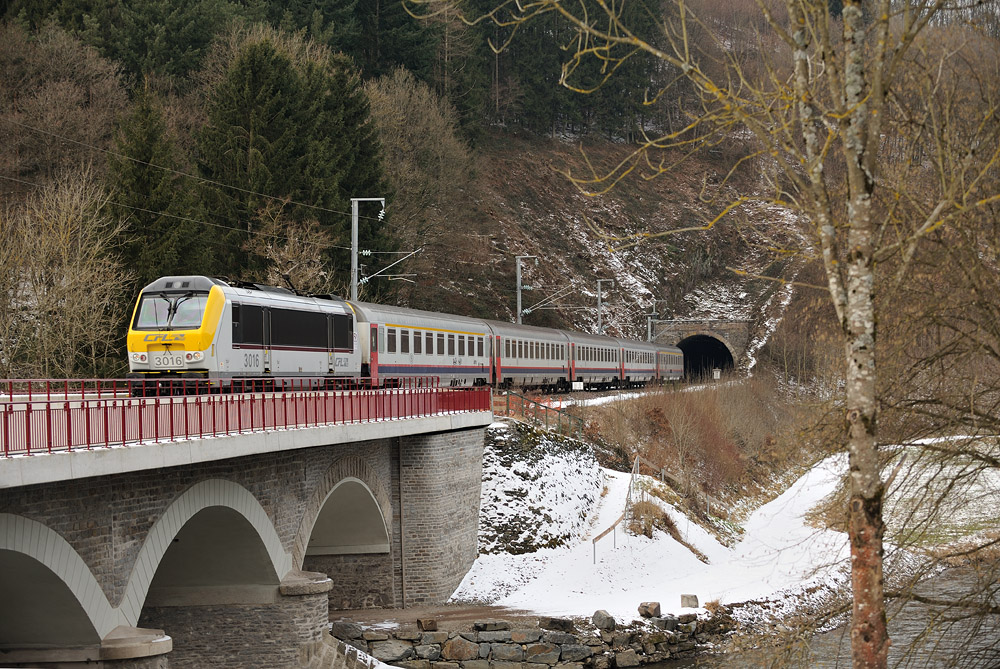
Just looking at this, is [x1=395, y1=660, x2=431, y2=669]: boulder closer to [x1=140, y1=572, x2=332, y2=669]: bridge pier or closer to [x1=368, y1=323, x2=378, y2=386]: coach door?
[x1=140, y1=572, x2=332, y2=669]: bridge pier

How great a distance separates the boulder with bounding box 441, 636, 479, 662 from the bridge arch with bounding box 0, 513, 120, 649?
1152 cm

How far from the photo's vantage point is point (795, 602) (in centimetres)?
2928

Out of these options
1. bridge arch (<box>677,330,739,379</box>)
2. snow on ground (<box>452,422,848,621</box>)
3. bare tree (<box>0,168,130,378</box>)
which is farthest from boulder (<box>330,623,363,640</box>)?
bridge arch (<box>677,330,739,379</box>)

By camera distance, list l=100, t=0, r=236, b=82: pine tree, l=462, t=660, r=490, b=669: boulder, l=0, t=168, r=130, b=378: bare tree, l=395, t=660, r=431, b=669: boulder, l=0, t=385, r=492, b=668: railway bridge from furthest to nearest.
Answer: l=100, t=0, r=236, b=82: pine tree < l=0, t=168, r=130, b=378: bare tree < l=462, t=660, r=490, b=669: boulder < l=395, t=660, r=431, b=669: boulder < l=0, t=385, r=492, b=668: railway bridge

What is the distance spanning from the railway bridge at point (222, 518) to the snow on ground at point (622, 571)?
1406 mm

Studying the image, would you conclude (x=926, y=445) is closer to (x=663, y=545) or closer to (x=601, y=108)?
(x=663, y=545)

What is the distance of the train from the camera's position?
2391 centimetres

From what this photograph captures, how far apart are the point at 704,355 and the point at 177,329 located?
77.4m

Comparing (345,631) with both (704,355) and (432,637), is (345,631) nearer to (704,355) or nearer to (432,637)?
(432,637)

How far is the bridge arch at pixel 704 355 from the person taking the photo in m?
91.9

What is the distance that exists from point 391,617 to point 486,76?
69832mm

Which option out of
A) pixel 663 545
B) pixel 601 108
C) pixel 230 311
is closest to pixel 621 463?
pixel 663 545

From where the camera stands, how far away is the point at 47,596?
44.3 ft

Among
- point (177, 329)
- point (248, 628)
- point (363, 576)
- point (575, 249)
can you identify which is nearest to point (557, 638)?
point (363, 576)
